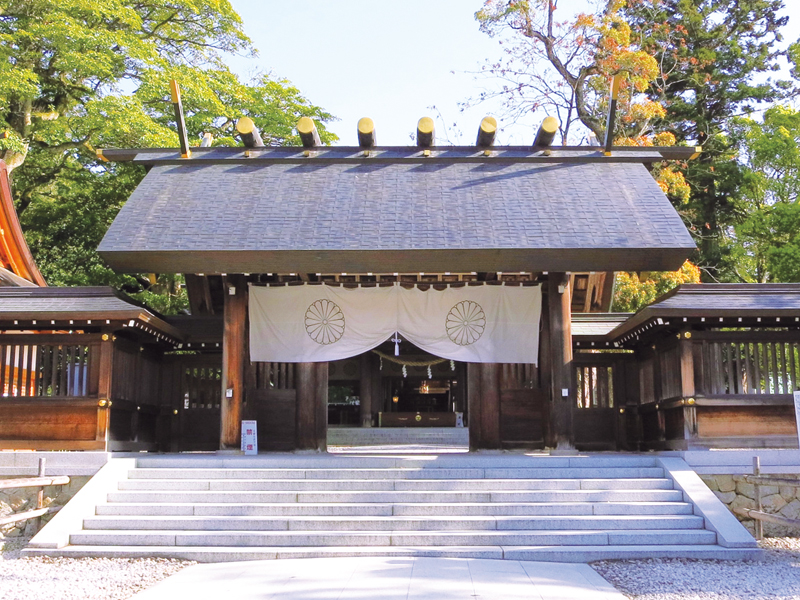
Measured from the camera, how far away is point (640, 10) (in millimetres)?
26578

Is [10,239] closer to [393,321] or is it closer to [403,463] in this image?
[393,321]

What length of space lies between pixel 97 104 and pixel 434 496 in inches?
598

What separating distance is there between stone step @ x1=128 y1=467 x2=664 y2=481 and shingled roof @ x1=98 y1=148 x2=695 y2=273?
2.97 m

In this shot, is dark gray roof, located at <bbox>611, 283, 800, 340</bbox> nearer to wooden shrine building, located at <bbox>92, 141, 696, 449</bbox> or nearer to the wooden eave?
the wooden eave

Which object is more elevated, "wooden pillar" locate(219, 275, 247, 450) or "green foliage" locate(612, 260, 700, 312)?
"green foliage" locate(612, 260, 700, 312)

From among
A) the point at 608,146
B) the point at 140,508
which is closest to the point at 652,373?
the point at 608,146

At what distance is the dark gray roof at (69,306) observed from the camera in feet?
34.7

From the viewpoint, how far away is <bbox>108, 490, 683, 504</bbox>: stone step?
9000mm

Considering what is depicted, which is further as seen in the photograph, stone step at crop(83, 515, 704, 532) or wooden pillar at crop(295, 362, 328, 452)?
wooden pillar at crop(295, 362, 328, 452)

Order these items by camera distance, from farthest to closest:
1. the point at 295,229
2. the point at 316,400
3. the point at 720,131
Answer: the point at 720,131 → the point at 316,400 → the point at 295,229

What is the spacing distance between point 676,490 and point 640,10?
73.3 ft

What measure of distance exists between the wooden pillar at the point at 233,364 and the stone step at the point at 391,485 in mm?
1972

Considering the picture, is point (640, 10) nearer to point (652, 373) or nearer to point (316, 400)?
point (652, 373)

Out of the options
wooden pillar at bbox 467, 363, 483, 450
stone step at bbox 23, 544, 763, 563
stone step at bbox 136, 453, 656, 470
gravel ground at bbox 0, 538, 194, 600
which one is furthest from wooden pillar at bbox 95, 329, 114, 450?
wooden pillar at bbox 467, 363, 483, 450
